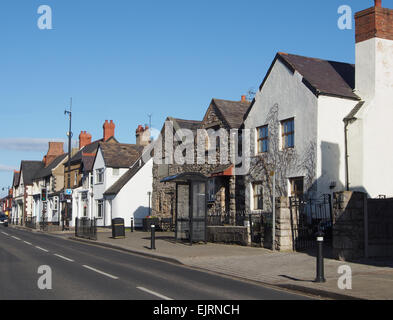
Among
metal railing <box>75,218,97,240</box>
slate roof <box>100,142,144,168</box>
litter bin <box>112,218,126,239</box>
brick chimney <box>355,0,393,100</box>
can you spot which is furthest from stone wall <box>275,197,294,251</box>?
slate roof <box>100,142,144,168</box>

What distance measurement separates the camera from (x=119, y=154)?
49.0m

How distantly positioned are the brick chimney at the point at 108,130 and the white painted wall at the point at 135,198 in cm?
1750

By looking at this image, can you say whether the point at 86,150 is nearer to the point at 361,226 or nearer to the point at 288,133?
the point at 288,133

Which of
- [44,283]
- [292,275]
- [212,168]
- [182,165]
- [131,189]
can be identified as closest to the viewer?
[44,283]

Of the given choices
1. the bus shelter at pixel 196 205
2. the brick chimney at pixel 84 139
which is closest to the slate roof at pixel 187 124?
the bus shelter at pixel 196 205

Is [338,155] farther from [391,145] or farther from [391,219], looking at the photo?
[391,219]

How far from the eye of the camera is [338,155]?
2369cm

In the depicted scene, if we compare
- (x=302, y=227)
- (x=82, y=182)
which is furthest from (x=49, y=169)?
(x=302, y=227)

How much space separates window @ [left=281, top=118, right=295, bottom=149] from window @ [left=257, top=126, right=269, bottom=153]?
1284 millimetres

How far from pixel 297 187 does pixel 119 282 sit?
1451cm

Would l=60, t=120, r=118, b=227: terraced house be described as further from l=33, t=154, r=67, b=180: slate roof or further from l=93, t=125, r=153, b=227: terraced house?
l=33, t=154, r=67, b=180: slate roof

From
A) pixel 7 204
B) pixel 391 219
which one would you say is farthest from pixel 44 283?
pixel 7 204

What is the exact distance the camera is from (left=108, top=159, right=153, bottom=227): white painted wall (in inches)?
1748
